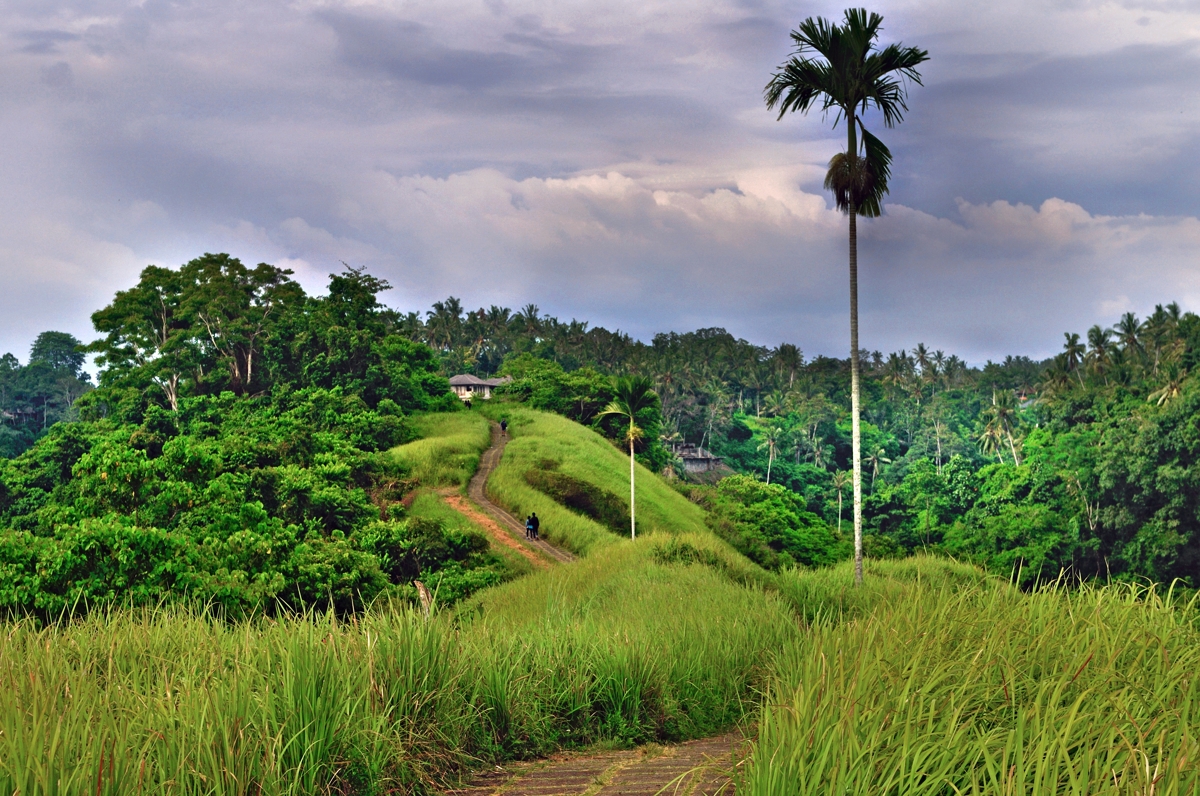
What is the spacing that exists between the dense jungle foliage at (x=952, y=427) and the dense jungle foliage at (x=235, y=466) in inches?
530

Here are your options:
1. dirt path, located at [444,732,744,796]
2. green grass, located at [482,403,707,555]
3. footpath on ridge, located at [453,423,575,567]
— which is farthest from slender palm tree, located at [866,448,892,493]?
dirt path, located at [444,732,744,796]

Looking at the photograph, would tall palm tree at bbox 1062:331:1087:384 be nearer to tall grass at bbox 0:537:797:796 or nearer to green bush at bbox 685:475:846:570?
green bush at bbox 685:475:846:570

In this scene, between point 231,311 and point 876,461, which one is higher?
point 231,311

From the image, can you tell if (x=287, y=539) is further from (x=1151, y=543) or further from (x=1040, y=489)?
(x=1040, y=489)

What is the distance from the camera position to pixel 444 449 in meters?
42.5

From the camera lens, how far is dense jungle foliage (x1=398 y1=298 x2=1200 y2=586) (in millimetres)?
41969

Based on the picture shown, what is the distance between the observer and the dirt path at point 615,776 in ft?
16.2

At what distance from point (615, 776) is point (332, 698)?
1.77 metres

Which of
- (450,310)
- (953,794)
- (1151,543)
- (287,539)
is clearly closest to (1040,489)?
(1151,543)

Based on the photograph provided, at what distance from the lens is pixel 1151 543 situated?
→ 41062 millimetres

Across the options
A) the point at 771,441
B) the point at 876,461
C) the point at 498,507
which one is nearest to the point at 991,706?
the point at 498,507

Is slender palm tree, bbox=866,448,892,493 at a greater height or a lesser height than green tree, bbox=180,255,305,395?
lesser

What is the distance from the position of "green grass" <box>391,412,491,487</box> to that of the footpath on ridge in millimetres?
679

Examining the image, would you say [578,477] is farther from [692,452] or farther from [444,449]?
[692,452]
